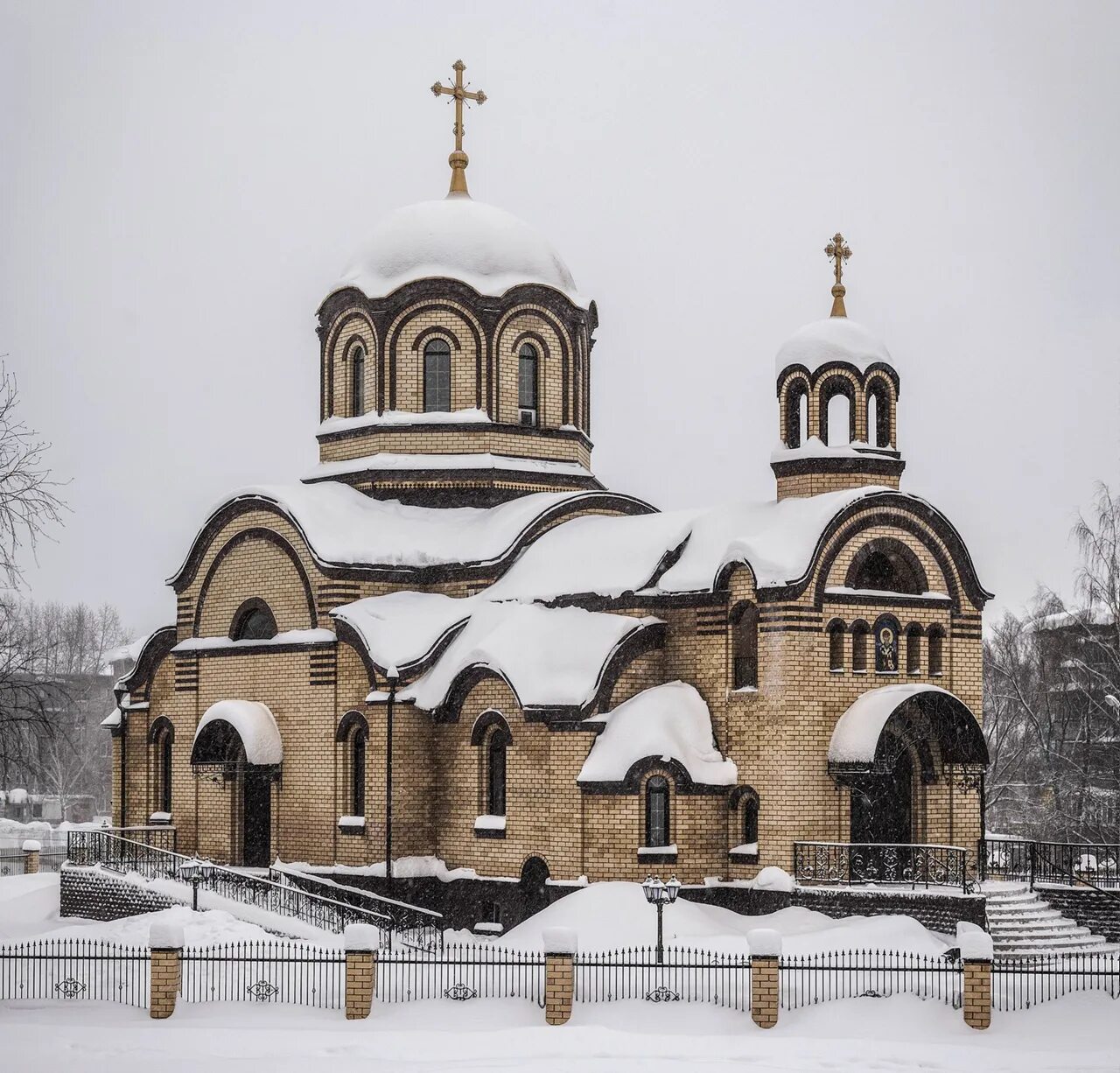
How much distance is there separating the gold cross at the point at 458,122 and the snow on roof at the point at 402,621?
25.9 feet

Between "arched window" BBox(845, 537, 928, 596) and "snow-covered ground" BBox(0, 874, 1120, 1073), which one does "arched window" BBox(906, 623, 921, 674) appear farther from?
"snow-covered ground" BBox(0, 874, 1120, 1073)

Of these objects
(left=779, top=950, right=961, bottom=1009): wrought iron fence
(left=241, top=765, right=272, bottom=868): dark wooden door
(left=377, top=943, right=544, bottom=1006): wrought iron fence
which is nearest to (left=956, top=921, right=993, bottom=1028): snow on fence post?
→ (left=779, top=950, right=961, bottom=1009): wrought iron fence

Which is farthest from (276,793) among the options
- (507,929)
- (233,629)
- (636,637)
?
(636,637)

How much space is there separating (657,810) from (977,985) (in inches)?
276

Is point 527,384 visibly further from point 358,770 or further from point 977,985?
point 977,985

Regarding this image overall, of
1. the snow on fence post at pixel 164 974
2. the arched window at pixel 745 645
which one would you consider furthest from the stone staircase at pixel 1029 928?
the snow on fence post at pixel 164 974

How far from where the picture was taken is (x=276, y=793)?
27531mm

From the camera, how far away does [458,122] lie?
3145cm

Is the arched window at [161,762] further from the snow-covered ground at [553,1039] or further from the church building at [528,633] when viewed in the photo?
the snow-covered ground at [553,1039]

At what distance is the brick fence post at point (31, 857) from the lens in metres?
33.9

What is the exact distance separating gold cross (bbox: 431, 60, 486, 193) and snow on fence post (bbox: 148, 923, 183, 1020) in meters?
16.6

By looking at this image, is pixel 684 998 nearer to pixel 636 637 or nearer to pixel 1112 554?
pixel 636 637

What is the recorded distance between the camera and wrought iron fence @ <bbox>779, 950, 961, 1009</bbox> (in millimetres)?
18125

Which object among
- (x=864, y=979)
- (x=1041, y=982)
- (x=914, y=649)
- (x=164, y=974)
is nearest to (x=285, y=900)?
(x=164, y=974)
